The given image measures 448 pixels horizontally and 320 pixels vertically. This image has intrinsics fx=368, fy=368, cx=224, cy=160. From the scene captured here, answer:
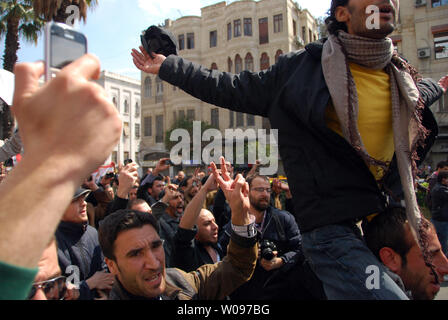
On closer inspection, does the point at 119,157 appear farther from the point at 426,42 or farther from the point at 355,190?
the point at 355,190

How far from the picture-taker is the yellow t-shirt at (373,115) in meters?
1.81

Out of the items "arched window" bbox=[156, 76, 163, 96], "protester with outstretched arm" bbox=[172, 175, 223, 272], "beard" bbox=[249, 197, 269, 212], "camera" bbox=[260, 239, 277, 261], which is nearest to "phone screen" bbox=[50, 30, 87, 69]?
"protester with outstretched arm" bbox=[172, 175, 223, 272]

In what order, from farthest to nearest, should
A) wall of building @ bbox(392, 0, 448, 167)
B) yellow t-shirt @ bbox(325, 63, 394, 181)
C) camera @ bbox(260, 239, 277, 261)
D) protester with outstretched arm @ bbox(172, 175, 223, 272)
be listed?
wall of building @ bbox(392, 0, 448, 167) < camera @ bbox(260, 239, 277, 261) < protester with outstretched arm @ bbox(172, 175, 223, 272) < yellow t-shirt @ bbox(325, 63, 394, 181)

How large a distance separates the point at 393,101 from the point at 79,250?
2442 millimetres

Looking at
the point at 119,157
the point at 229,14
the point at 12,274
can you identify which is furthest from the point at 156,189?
the point at 119,157

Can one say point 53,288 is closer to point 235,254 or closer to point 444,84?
point 235,254

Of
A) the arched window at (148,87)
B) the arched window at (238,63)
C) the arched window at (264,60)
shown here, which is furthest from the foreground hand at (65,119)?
the arched window at (148,87)

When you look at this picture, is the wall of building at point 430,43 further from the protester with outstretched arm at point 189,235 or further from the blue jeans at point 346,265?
the blue jeans at point 346,265

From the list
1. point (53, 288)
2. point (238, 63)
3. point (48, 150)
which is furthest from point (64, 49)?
point (238, 63)

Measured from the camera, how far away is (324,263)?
5.49 ft

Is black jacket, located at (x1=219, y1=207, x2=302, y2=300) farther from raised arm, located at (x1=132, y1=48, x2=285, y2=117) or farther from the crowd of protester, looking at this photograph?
raised arm, located at (x1=132, y1=48, x2=285, y2=117)

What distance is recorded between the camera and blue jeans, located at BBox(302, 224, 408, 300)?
4.95 ft

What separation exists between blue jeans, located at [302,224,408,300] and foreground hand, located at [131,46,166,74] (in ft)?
3.82

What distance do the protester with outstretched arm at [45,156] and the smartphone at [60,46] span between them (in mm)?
32
